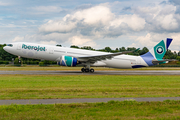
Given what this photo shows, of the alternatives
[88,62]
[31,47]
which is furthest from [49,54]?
[88,62]

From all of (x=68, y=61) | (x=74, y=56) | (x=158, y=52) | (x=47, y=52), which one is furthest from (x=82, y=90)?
(x=158, y=52)

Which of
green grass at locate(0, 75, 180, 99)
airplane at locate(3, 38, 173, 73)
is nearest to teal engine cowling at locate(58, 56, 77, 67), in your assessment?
airplane at locate(3, 38, 173, 73)

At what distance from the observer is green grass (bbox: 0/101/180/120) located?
779 cm

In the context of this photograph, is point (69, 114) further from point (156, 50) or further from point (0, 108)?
point (156, 50)

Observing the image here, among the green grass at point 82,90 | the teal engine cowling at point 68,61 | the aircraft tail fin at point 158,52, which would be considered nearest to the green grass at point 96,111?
the green grass at point 82,90

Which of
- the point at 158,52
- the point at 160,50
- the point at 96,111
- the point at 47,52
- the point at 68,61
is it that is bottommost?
the point at 96,111

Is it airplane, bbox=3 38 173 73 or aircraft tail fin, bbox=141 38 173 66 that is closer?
airplane, bbox=3 38 173 73

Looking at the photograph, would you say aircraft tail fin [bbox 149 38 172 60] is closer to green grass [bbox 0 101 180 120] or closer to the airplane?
the airplane

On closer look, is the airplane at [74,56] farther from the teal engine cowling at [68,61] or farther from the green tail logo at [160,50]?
the green tail logo at [160,50]

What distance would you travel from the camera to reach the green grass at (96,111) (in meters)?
7.79

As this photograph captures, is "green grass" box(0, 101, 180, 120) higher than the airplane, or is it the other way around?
the airplane

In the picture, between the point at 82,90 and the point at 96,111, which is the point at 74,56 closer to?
the point at 82,90

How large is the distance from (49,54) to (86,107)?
26.8m

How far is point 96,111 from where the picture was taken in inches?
342
